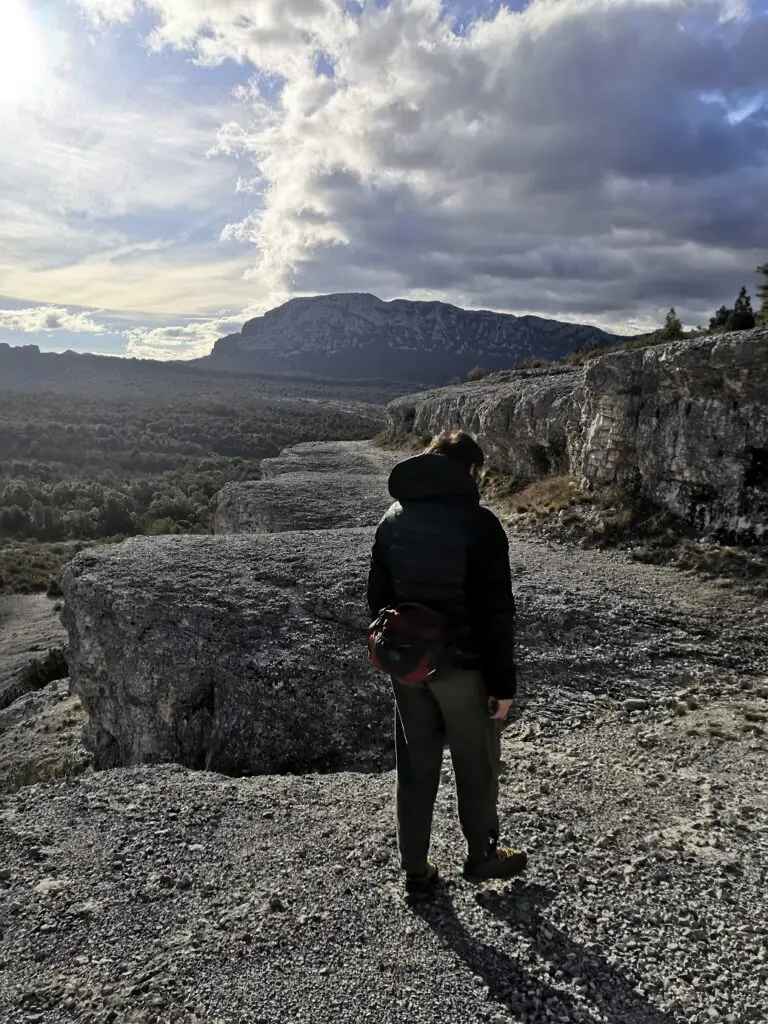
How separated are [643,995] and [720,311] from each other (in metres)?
27.3

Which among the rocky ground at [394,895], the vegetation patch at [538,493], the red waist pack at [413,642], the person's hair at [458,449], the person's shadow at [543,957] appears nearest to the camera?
the person's shadow at [543,957]

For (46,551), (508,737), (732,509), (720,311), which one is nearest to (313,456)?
(46,551)

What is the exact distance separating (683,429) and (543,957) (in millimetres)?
11294

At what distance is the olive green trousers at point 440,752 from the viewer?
3484mm

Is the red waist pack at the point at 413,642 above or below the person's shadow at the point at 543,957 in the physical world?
above

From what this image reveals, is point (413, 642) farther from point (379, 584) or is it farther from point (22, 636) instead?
point (22, 636)

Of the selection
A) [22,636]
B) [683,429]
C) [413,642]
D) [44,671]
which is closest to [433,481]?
[413,642]

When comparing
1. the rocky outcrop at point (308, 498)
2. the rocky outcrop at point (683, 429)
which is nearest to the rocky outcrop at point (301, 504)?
the rocky outcrop at point (308, 498)

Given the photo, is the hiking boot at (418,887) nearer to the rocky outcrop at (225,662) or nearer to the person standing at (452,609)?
the person standing at (452,609)

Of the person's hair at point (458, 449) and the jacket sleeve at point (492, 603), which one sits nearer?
the jacket sleeve at point (492, 603)

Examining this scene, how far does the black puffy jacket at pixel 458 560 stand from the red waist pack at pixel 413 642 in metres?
0.11

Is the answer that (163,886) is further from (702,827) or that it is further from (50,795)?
(702,827)

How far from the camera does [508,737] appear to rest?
6.70 meters

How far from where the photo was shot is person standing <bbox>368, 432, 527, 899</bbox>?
3391 mm
